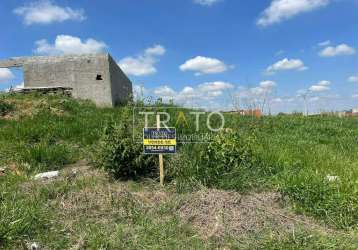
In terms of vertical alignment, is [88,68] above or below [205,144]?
above

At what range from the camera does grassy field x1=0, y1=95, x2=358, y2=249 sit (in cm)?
298

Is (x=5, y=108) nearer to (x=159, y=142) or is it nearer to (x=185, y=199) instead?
(x=159, y=142)

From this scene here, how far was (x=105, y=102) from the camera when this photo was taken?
11.8 m

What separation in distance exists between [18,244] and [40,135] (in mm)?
3648

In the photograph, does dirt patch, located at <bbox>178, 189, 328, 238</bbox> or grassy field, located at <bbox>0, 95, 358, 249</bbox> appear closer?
grassy field, located at <bbox>0, 95, 358, 249</bbox>

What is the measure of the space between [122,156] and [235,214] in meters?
1.58

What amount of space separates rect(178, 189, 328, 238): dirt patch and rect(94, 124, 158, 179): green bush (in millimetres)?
921

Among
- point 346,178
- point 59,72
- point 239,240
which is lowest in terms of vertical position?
point 239,240

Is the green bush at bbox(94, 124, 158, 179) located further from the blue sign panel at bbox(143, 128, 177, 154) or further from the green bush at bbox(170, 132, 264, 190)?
the green bush at bbox(170, 132, 264, 190)

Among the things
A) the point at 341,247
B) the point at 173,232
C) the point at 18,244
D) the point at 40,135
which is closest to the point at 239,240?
the point at 173,232

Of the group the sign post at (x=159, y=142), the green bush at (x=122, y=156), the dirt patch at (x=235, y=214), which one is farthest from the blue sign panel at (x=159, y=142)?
the dirt patch at (x=235, y=214)

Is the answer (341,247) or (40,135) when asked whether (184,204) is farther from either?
(40,135)

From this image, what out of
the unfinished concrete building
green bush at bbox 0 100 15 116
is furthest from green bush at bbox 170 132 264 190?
the unfinished concrete building

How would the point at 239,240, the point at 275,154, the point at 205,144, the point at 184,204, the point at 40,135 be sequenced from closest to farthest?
the point at 239,240, the point at 184,204, the point at 205,144, the point at 275,154, the point at 40,135
